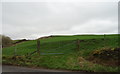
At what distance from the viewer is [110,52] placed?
9.27 meters

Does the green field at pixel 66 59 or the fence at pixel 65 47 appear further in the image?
the fence at pixel 65 47

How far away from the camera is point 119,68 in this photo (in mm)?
7398

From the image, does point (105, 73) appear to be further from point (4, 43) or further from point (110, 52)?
point (4, 43)

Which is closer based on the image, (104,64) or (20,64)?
(104,64)

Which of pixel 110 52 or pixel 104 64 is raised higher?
pixel 110 52

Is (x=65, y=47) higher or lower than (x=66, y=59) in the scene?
higher

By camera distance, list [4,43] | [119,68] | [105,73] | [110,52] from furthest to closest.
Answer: [4,43] → [110,52] → [119,68] → [105,73]

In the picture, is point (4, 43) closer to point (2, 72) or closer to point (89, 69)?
point (2, 72)

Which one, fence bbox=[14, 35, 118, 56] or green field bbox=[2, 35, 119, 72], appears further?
fence bbox=[14, 35, 118, 56]

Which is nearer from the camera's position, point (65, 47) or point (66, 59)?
point (66, 59)

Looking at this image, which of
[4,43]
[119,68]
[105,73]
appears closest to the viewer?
[105,73]

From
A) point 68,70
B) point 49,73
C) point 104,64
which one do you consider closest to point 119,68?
point 104,64

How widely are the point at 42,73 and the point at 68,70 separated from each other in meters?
1.76

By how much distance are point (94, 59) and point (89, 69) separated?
2090 mm
